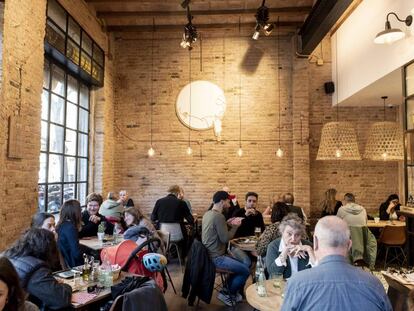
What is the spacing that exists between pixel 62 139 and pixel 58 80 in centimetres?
108

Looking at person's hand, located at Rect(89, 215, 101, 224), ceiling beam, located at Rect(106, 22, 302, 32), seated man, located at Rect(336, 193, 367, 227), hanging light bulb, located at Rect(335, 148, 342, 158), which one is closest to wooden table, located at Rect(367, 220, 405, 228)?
seated man, located at Rect(336, 193, 367, 227)

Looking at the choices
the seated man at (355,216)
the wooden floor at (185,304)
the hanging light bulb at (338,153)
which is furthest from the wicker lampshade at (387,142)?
the wooden floor at (185,304)

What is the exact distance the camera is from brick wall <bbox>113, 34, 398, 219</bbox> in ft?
28.8

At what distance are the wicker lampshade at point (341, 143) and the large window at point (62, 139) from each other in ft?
17.0

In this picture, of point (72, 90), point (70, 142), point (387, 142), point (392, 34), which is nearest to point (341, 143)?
point (387, 142)

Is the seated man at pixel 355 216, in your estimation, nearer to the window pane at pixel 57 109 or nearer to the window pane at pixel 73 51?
the window pane at pixel 57 109

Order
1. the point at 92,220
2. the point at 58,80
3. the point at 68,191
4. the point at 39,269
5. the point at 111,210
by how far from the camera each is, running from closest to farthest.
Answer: the point at 39,269, the point at 92,220, the point at 111,210, the point at 58,80, the point at 68,191

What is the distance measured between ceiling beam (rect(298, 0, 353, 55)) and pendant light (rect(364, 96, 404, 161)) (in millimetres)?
2114

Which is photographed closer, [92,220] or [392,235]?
[92,220]

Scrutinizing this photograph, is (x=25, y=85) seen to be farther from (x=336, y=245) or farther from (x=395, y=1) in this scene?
(x=395, y=1)

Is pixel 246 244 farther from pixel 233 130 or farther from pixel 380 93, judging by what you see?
pixel 380 93

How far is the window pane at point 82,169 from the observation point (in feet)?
25.1

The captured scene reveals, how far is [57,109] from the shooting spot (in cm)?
652

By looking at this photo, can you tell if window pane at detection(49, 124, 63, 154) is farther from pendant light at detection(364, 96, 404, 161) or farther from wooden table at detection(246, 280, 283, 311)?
pendant light at detection(364, 96, 404, 161)
